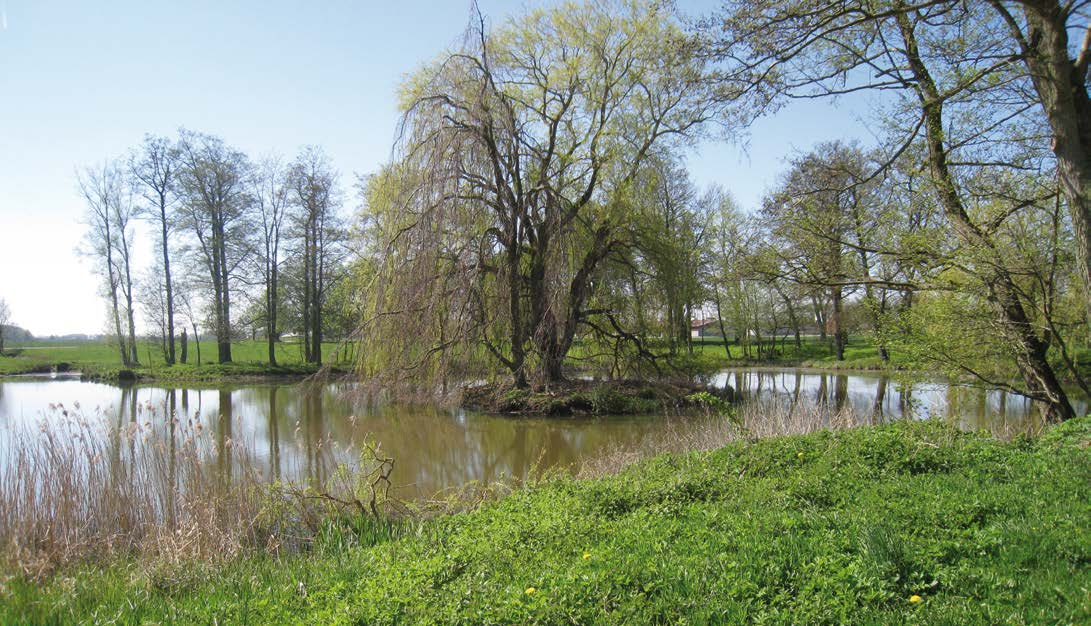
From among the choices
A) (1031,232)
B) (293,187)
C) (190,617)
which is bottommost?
(190,617)

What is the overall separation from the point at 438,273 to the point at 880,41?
27.2 ft

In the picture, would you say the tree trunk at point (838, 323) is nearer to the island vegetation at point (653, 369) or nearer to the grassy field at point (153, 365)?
the island vegetation at point (653, 369)

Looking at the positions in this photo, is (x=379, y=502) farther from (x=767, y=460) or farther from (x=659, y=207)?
(x=659, y=207)

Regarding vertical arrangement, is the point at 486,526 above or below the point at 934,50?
below

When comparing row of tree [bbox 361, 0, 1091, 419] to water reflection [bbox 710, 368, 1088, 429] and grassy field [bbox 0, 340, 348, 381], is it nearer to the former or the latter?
water reflection [bbox 710, 368, 1088, 429]

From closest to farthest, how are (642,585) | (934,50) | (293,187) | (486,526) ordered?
1. (642,585)
2. (486,526)
3. (934,50)
4. (293,187)

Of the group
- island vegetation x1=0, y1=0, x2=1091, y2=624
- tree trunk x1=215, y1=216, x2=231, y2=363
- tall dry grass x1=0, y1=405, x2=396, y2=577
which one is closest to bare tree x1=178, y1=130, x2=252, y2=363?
tree trunk x1=215, y1=216, x2=231, y2=363

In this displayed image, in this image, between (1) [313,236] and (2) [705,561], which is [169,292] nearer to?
(1) [313,236]

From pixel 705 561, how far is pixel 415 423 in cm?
1122

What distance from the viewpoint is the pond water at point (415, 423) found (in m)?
8.54

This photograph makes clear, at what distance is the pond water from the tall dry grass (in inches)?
14.7

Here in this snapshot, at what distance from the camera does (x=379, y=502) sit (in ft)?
19.5

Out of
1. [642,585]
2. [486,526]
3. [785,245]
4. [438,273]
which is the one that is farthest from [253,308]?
[642,585]

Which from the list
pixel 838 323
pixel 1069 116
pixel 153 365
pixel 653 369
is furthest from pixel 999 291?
pixel 153 365
